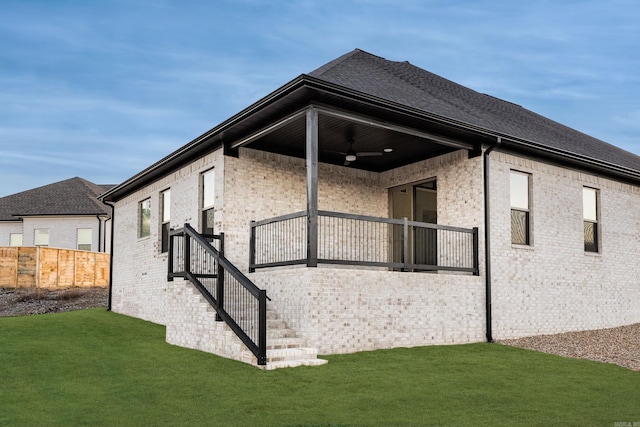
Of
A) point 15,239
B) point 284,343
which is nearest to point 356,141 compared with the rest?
point 284,343

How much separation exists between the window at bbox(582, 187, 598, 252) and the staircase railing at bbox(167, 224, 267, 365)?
29.2 ft

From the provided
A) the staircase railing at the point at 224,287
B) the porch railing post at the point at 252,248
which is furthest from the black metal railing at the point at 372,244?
the staircase railing at the point at 224,287

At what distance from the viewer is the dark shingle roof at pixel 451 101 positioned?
12.6m

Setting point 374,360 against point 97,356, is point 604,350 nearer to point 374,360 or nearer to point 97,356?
point 374,360

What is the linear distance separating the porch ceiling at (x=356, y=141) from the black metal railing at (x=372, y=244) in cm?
159

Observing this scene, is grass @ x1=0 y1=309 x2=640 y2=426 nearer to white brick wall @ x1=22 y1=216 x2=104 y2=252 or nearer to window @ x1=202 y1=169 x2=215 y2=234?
window @ x1=202 y1=169 x2=215 y2=234

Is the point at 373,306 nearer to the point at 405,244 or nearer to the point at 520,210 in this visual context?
the point at 405,244

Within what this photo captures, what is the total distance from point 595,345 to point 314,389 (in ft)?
24.5

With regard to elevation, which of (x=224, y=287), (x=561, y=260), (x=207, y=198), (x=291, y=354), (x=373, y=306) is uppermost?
(x=207, y=198)

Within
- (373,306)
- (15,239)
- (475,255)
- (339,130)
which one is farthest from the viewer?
(15,239)

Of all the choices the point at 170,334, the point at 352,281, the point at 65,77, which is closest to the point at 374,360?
the point at 352,281

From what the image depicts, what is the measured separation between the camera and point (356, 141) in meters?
13.4

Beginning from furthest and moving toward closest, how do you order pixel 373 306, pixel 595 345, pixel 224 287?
pixel 595 345, pixel 224 287, pixel 373 306

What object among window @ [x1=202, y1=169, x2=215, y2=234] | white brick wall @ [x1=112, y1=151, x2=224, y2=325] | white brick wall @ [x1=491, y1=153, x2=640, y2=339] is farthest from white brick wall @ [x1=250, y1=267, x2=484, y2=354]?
white brick wall @ [x1=112, y1=151, x2=224, y2=325]
